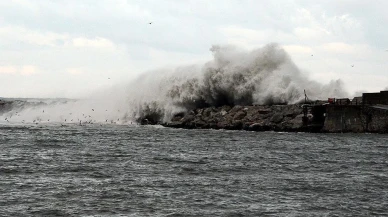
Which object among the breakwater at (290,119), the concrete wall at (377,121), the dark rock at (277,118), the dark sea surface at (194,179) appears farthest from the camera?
the dark rock at (277,118)

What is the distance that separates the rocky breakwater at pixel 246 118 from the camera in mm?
48750

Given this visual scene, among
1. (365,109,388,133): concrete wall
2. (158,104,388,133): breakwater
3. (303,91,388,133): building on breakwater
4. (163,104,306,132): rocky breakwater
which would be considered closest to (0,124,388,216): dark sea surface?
(365,109,388,133): concrete wall

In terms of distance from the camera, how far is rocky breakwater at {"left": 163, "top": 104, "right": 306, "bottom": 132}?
48.8m

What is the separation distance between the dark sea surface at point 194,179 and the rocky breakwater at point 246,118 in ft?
41.9

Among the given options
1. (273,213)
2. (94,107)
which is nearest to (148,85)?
(94,107)

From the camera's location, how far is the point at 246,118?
52.3 metres

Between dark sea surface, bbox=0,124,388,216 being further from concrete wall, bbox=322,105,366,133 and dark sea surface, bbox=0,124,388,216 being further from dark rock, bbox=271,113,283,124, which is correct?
dark rock, bbox=271,113,283,124

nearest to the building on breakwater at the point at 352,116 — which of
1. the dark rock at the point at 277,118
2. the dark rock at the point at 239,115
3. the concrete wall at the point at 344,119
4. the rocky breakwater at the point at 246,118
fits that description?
the concrete wall at the point at 344,119

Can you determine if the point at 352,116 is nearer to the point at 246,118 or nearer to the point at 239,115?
the point at 246,118

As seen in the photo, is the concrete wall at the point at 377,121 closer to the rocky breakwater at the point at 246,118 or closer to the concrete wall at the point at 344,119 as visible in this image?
the concrete wall at the point at 344,119

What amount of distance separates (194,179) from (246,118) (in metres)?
31.4

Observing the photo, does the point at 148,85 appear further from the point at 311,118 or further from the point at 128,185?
the point at 128,185

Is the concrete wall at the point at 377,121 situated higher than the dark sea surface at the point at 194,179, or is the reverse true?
the concrete wall at the point at 377,121

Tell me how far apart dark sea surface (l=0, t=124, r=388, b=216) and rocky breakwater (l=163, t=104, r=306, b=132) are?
1277 cm
